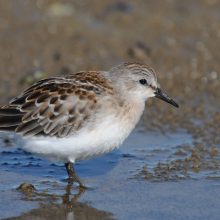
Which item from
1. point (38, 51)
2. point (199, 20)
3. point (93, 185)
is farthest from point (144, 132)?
point (199, 20)

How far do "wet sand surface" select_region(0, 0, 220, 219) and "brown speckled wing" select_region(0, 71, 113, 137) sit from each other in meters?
0.94

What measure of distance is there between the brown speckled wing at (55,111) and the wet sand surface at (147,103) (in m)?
0.94

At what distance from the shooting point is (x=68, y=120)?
6285mm

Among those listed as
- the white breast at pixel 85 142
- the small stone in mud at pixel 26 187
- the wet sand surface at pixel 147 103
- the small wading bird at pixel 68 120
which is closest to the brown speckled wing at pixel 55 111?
the small wading bird at pixel 68 120

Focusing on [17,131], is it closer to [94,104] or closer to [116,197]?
[94,104]

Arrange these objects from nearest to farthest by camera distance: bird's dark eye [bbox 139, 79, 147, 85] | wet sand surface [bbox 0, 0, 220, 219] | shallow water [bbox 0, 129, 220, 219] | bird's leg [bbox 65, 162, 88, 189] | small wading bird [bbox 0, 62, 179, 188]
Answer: shallow water [bbox 0, 129, 220, 219]
wet sand surface [bbox 0, 0, 220, 219]
small wading bird [bbox 0, 62, 179, 188]
bird's leg [bbox 65, 162, 88, 189]
bird's dark eye [bbox 139, 79, 147, 85]

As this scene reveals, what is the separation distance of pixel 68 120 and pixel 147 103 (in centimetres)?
374

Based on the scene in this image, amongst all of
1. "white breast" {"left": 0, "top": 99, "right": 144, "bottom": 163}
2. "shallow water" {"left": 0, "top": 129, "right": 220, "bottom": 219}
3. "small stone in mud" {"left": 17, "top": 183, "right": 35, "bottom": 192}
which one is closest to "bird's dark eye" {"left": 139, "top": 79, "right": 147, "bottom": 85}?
"white breast" {"left": 0, "top": 99, "right": 144, "bottom": 163}

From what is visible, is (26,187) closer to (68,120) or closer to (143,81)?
(68,120)

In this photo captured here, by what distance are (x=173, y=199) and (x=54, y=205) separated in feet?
5.83

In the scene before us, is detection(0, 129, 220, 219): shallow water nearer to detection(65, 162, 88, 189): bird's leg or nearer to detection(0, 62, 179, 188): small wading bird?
detection(65, 162, 88, 189): bird's leg

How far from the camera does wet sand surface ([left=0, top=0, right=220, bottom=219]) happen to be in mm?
6133

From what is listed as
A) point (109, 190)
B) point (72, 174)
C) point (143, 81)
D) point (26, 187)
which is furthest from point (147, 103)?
point (26, 187)

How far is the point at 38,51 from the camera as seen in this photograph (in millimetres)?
11219
